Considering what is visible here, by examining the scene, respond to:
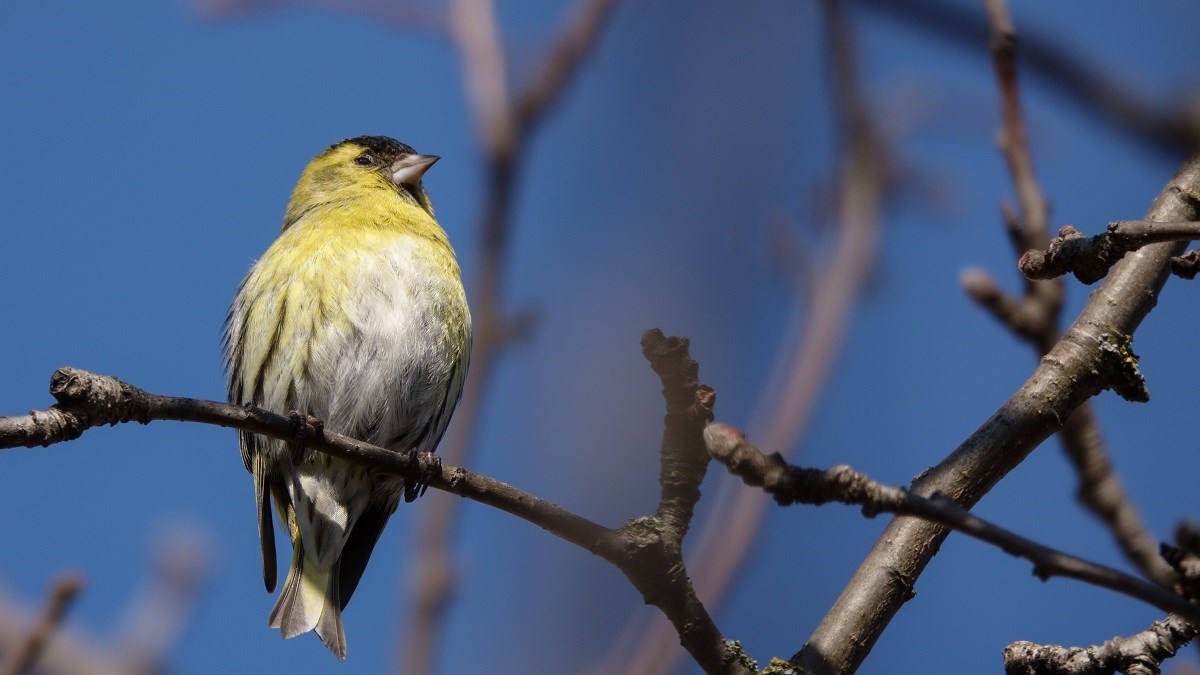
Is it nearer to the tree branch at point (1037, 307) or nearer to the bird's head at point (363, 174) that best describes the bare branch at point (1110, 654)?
the tree branch at point (1037, 307)

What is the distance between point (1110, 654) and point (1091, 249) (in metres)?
0.60

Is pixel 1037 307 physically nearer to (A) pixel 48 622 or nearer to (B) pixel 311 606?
(A) pixel 48 622

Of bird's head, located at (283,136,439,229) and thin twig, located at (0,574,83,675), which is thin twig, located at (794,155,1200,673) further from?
bird's head, located at (283,136,439,229)

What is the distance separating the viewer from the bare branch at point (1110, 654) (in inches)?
67.6

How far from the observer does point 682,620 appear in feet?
6.40

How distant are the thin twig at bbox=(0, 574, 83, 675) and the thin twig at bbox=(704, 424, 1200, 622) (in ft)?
4.55

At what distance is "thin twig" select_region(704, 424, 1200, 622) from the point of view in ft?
4.10

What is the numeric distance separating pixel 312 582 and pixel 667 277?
7.79ft

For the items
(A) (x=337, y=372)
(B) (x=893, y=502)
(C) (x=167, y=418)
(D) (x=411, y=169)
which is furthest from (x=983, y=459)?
(D) (x=411, y=169)

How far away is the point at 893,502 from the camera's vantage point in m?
1.41

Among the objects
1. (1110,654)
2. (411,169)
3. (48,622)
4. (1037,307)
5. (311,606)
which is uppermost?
(411,169)

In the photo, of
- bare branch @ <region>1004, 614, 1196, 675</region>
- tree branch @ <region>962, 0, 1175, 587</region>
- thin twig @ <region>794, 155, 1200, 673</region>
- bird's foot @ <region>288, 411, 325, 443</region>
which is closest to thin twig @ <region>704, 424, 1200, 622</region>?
bare branch @ <region>1004, 614, 1196, 675</region>

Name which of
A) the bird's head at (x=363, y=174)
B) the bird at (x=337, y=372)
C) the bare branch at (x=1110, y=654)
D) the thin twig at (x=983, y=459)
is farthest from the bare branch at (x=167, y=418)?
the bird's head at (x=363, y=174)

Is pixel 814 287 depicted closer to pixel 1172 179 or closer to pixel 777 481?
pixel 1172 179
